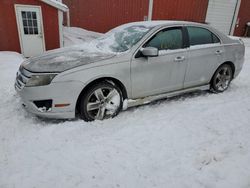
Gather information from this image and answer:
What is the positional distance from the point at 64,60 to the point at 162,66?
5.36 feet

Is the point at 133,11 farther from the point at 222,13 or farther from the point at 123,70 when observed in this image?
the point at 123,70

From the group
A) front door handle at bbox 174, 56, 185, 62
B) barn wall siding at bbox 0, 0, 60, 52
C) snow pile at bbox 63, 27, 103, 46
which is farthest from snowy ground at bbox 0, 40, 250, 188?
snow pile at bbox 63, 27, 103, 46

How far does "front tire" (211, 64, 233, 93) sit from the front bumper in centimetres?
296

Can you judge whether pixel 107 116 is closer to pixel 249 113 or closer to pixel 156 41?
pixel 156 41

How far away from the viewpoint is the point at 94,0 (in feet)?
40.1

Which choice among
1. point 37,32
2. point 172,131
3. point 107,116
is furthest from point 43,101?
point 37,32

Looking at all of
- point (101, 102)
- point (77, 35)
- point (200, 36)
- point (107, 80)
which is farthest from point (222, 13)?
point (101, 102)

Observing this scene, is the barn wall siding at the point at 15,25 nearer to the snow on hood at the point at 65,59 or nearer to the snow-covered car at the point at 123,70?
the snow-covered car at the point at 123,70

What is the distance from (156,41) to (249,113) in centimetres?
206

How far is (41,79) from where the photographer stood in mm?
2904

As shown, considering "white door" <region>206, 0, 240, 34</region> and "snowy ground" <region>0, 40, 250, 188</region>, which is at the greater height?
"white door" <region>206, 0, 240, 34</region>

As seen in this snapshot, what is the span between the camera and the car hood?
3.01 m

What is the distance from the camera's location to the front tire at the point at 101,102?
3135mm

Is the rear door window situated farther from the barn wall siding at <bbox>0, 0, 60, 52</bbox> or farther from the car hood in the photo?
the barn wall siding at <bbox>0, 0, 60, 52</bbox>
